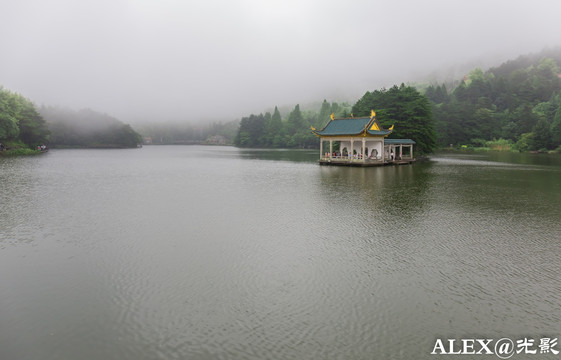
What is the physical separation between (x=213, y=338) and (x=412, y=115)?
55890 millimetres

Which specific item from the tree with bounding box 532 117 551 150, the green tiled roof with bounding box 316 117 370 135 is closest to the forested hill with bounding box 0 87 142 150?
the green tiled roof with bounding box 316 117 370 135

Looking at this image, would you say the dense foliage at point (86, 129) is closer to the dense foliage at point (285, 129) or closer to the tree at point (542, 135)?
the dense foliage at point (285, 129)

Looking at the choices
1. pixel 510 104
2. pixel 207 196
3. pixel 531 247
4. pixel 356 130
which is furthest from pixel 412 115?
pixel 510 104

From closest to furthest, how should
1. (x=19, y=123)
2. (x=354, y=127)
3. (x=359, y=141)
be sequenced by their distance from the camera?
1. (x=354, y=127)
2. (x=359, y=141)
3. (x=19, y=123)

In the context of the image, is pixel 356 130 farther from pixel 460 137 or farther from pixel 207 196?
pixel 460 137

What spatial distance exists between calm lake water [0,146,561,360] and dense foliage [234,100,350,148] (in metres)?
97.7

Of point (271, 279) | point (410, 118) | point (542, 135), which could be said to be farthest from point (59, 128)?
point (542, 135)

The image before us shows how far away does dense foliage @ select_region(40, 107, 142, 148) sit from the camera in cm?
11425

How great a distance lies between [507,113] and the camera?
343 ft

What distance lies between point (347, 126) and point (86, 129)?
107 m

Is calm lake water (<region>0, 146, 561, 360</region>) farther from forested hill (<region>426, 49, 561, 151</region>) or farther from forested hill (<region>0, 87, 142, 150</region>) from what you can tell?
forested hill (<region>426, 49, 561, 151</region>)

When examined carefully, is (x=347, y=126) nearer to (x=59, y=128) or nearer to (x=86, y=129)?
(x=59, y=128)

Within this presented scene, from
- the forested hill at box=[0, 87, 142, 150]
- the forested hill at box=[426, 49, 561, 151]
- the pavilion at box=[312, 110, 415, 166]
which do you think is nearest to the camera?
the pavilion at box=[312, 110, 415, 166]

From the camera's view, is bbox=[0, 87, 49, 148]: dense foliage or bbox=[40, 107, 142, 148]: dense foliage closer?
bbox=[0, 87, 49, 148]: dense foliage
